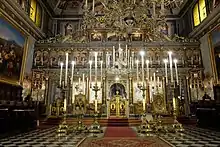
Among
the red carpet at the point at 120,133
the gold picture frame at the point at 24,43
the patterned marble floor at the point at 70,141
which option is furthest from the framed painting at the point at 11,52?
the red carpet at the point at 120,133

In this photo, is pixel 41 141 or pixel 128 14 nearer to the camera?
pixel 41 141

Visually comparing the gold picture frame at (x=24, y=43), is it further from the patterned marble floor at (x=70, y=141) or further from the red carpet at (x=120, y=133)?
the red carpet at (x=120, y=133)

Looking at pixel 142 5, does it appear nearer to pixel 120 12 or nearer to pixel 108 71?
pixel 120 12

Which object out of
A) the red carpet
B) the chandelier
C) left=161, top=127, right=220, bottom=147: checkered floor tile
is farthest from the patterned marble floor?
the chandelier

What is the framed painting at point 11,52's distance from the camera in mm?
10482

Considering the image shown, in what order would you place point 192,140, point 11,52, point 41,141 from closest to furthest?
1. point 41,141
2. point 192,140
3. point 11,52

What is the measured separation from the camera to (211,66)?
43.7 ft

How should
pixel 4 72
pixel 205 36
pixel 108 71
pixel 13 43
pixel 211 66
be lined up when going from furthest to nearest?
pixel 108 71, pixel 205 36, pixel 211 66, pixel 13 43, pixel 4 72

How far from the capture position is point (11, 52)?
37.8 feet

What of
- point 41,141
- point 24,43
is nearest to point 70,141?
point 41,141

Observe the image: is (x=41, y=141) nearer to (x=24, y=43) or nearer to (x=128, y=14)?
(x=128, y=14)

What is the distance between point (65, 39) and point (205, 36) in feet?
39.0

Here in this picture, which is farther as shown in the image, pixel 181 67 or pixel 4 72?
pixel 181 67

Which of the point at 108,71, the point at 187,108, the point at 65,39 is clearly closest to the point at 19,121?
the point at 108,71
